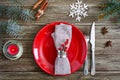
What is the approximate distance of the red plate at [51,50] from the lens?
1.39 meters

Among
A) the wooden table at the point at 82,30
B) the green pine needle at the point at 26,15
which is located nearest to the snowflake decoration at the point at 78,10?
the wooden table at the point at 82,30

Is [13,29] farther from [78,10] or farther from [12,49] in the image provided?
[78,10]

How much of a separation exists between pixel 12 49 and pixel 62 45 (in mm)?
225

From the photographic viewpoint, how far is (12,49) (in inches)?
54.4

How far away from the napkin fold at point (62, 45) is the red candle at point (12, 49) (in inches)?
7.0

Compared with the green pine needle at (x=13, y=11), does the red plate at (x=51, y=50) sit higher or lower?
lower

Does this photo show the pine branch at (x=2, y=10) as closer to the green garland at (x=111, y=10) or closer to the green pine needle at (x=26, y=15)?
the green pine needle at (x=26, y=15)

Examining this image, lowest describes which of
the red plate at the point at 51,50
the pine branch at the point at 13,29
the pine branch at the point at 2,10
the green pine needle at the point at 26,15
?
the red plate at the point at 51,50

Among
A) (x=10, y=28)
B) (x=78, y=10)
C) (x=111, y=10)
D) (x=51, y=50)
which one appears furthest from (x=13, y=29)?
(x=111, y=10)

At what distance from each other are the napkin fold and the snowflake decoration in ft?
0.23

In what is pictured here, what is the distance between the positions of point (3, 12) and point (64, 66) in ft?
1.20

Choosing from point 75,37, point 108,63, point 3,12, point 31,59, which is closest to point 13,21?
point 3,12

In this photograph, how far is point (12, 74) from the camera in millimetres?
1408

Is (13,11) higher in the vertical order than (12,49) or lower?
higher
